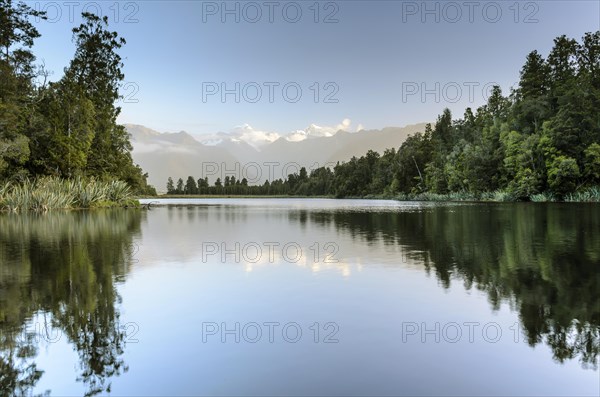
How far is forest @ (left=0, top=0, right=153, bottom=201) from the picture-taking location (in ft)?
111

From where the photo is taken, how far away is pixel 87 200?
127 ft

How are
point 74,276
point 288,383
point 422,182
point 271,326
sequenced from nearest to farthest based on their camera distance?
1. point 288,383
2. point 271,326
3. point 74,276
4. point 422,182

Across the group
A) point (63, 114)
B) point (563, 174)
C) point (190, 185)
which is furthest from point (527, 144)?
point (190, 185)

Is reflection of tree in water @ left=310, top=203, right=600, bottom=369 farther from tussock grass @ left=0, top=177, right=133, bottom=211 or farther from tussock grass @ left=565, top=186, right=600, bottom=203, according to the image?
tussock grass @ left=565, top=186, right=600, bottom=203

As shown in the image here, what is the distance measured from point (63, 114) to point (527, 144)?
53.5 m

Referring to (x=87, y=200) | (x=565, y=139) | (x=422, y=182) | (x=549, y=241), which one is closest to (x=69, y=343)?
(x=549, y=241)

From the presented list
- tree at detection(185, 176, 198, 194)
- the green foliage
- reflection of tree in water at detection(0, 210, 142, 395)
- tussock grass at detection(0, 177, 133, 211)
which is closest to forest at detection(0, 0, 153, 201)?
tussock grass at detection(0, 177, 133, 211)

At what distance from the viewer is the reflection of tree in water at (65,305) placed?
14.0 feet

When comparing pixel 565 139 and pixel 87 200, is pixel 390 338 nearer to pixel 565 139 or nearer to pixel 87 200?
pixel 87 200

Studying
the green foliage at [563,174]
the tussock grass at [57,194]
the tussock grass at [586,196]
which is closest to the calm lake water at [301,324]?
the tussock grass at [57,194]

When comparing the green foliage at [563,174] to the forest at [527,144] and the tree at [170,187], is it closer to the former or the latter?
the forest at [527,144]

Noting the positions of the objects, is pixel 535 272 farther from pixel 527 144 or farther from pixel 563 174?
pixel 527 144

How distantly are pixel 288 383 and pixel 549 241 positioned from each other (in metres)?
12.9

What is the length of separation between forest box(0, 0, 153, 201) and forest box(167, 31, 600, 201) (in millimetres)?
49070
